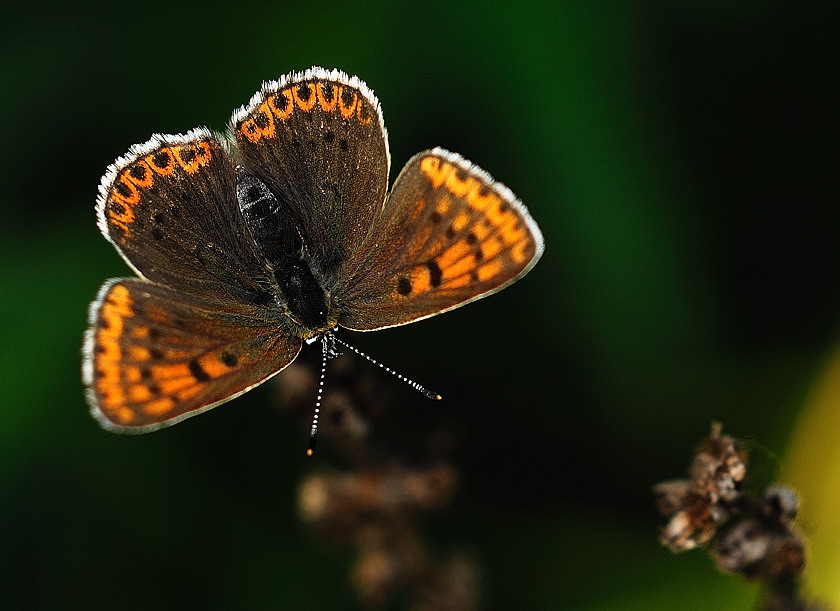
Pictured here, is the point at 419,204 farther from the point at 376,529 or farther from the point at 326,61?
the point at 376,529

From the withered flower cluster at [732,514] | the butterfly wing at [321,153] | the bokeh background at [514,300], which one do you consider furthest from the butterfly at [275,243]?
the withered flower cluster at [732,514]

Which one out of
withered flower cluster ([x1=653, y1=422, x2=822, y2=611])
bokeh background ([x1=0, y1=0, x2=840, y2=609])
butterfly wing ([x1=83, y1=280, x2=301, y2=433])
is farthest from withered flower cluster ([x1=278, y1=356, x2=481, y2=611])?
withered flower cluster ([x1=653, y1=422, x2=822, y2=611])

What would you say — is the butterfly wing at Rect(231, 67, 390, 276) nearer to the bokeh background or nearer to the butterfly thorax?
the butterfly thorax

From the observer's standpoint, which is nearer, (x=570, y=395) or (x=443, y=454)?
(x=443, y=454)

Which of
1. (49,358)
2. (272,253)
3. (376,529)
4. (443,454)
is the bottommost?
(376,529)

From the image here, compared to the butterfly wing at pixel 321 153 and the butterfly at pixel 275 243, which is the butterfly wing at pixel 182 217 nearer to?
the butterfly at pixel 275 243

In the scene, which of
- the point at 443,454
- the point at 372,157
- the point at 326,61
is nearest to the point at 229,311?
the point at 372,157
